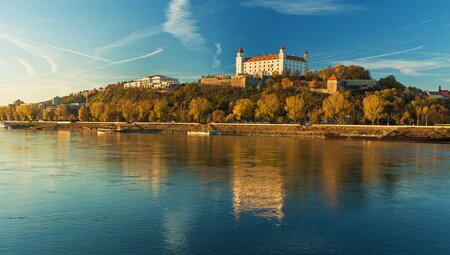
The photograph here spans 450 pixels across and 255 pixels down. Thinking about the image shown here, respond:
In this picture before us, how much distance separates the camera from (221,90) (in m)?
140

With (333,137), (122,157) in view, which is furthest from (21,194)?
(333,137)

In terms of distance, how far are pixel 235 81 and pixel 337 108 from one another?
54.9 metres

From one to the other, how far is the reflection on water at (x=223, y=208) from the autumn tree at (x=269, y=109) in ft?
222

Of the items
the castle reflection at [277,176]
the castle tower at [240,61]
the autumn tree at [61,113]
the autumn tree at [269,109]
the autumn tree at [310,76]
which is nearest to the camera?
the castle reflection at [277,176]

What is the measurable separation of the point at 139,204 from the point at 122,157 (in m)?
21.7

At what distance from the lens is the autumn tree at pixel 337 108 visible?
3716 inches

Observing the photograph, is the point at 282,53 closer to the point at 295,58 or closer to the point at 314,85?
the point at 295,58

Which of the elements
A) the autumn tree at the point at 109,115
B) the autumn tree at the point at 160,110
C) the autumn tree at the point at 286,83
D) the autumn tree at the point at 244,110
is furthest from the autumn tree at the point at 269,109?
the autumn tree at the point at 109,115

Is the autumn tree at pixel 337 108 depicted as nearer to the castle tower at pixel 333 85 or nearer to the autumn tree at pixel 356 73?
the castle tower at pixel 333 85

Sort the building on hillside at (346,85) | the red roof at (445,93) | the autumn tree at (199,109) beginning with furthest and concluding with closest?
the red roof at (445,93), the building on hillside at (346,85), the autumn tree at (199,109)

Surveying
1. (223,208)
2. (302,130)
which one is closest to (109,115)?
(302,130)

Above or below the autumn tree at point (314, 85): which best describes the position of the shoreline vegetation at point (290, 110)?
below

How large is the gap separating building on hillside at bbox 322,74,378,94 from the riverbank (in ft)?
112

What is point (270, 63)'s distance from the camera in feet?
519
